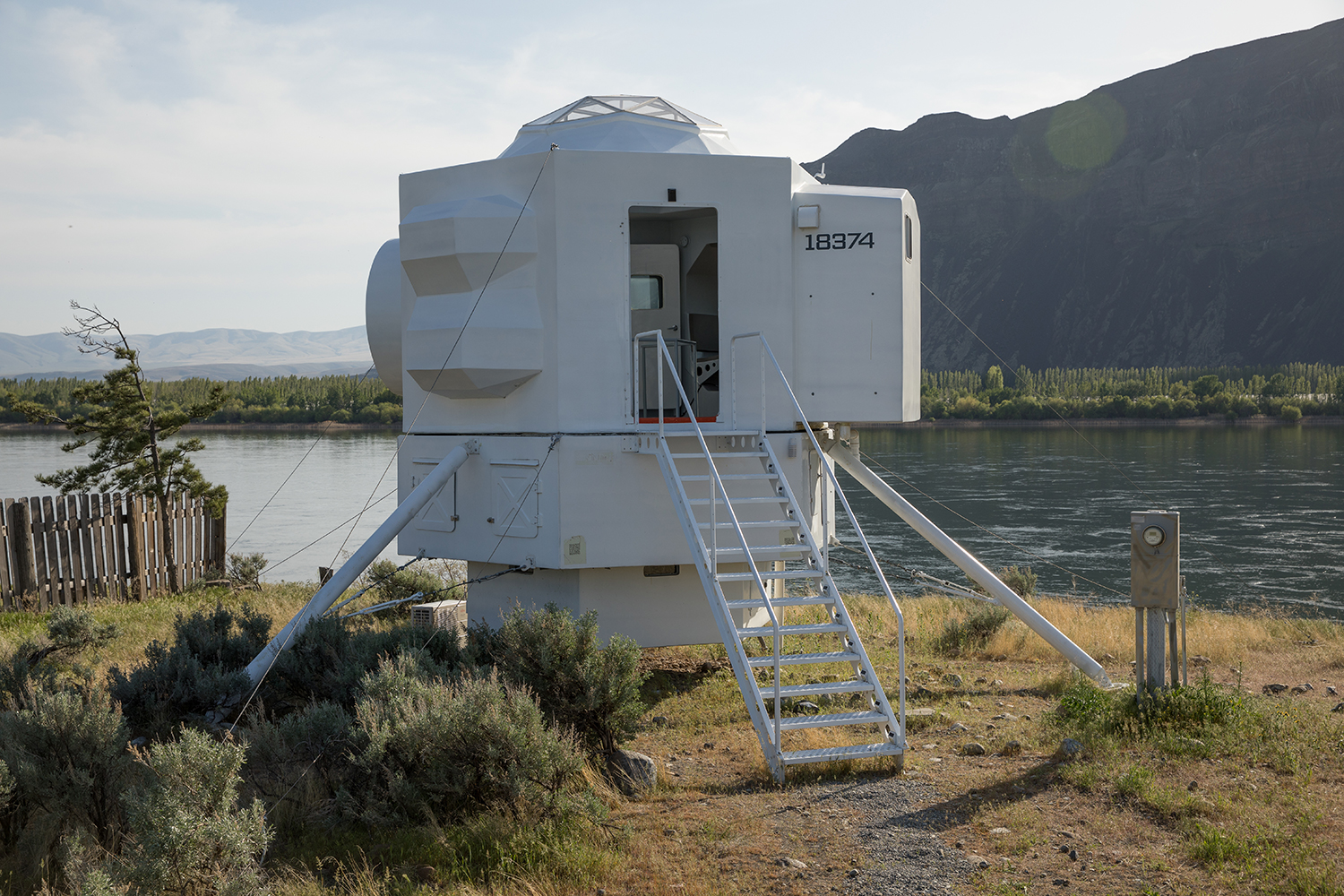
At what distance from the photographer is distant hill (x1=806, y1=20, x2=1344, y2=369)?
15912 cm

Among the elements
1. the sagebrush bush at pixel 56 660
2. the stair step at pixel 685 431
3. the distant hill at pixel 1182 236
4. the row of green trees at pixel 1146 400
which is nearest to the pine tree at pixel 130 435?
the sagebrush bush at pixel 56 660

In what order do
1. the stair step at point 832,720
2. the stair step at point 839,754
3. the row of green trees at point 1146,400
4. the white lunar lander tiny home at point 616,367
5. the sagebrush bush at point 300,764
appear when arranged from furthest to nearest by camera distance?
the row of green trees at point 1146,400 < the white lunar lander tiny home at point 616,367 < the stair step at point 832,720 < the stair step at point 839,754 < the sagebrush bush at point 300,764

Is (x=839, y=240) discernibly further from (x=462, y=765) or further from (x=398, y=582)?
(x=398, y=582)

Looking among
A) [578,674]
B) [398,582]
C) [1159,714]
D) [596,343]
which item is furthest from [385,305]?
[1159,714]

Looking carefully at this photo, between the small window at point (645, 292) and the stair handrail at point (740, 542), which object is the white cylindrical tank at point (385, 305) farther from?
the stair handrail at point (740, 542)

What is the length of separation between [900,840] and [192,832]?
3.83m

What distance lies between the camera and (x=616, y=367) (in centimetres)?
1046

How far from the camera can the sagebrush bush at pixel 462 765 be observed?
6.50m

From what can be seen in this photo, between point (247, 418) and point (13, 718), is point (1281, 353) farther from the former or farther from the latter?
point (13, 718)

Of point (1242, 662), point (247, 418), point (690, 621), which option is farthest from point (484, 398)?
point (247, 418)

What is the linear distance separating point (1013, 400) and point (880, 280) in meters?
87.8

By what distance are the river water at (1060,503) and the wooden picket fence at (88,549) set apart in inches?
113

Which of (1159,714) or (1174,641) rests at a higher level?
(1174,641)

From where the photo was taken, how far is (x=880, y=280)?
11.2m
